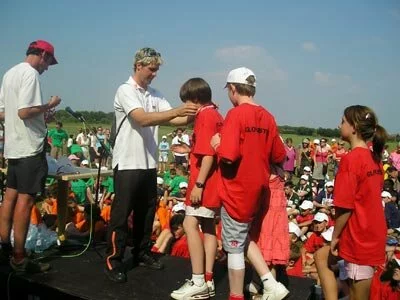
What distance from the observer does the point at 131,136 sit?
12.1 feet

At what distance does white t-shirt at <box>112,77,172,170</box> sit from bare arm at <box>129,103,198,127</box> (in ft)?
0.22

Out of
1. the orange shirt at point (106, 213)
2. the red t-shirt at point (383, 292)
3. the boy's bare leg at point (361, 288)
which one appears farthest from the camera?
the orange shirt at point (106, 213)

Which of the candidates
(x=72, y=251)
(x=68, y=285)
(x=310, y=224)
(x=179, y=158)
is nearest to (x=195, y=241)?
(x=68, y=285)

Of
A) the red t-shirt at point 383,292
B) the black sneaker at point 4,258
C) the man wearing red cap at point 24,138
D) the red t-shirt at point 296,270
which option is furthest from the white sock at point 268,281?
the red t-shirt at point 296,270

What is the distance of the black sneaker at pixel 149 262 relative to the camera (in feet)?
13.1

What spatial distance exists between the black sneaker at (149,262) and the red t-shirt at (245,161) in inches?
47.1

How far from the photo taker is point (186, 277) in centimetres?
383

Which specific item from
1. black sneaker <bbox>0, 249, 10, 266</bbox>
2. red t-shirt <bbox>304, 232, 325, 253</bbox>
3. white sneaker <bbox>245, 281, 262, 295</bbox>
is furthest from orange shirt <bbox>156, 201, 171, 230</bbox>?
white sneaker <bbox>245, 281, 262, 295</bbox>

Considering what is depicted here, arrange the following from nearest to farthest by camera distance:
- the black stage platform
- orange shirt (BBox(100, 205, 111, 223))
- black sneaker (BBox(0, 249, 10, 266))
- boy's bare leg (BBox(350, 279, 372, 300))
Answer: boy's bare leg (BBox(350, 279, 372, 300)) → the black stage platform → black sneaker (BBox(0, 249, 10, 266)) → orange shirt (BBox(100, 205, 111, 223))

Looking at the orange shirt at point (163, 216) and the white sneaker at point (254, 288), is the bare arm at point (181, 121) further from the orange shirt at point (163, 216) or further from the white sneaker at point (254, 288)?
the orange shirt at point (163, 216)

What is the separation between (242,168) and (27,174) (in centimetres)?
181

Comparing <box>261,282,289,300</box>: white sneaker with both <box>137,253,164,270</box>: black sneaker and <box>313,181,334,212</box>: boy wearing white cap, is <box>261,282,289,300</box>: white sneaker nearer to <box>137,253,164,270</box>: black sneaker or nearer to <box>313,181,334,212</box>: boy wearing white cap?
<box>137,253,164,270</box>: black sneaker

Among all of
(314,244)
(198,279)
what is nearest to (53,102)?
(198,279)

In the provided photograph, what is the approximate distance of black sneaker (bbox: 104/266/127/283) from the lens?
142 inches
